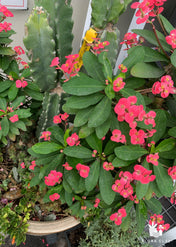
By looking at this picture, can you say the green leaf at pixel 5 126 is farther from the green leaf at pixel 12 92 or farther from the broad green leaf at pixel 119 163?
the broad green leaf at pixel 119 163

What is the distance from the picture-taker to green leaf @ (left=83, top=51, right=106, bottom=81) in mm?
756

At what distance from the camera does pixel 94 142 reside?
830mm

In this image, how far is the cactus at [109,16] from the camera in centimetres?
96

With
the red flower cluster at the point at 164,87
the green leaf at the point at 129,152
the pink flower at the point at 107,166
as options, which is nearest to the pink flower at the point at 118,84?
the red flower cluster at the point at 164,87

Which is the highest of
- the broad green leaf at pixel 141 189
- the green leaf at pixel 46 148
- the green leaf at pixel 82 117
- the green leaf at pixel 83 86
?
the green leaf at pixel 83 86

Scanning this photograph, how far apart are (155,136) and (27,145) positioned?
0.89 metres

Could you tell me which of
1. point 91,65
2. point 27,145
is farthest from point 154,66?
point 27,145

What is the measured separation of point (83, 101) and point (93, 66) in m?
Answer: 0.14

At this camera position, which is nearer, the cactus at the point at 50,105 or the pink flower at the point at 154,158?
the pink flower at the point at 154,158

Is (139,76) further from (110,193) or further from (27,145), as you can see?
(27,145)

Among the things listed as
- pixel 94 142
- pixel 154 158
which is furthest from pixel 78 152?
pixel 154 158

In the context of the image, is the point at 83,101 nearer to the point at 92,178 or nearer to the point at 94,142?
the point at 94,142

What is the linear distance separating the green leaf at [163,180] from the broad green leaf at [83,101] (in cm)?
31

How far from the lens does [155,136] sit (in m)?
0.74
